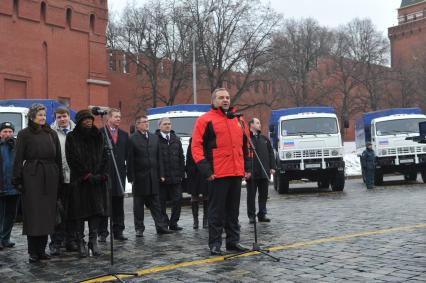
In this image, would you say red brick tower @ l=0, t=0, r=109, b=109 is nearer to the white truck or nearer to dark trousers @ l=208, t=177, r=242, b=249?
the white truck

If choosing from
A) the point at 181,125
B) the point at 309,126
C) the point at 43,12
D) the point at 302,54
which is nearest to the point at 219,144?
the point at 181,125

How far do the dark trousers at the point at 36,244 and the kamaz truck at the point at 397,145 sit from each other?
1525 cm

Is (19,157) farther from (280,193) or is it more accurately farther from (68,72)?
(68,72)

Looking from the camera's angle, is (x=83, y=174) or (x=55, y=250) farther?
(x=55, y=250)

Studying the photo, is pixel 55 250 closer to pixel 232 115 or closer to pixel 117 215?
pixel 117 215

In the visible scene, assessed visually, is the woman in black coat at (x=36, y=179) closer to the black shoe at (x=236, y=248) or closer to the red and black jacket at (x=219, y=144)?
the red and black jacket at (x=219, y=144)

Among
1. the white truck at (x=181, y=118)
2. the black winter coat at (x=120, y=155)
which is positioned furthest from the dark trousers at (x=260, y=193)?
the white truck at (x=181, y=118)

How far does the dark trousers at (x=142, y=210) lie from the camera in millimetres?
9383

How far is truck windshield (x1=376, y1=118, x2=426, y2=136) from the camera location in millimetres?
20672

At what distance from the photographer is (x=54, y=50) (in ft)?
131

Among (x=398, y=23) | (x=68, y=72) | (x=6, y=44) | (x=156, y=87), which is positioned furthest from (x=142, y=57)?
(x=398, y=23)

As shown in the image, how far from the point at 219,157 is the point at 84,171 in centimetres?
174

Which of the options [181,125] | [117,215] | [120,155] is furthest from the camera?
[181,125]

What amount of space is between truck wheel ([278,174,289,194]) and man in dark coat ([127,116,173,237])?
9.50 meters
